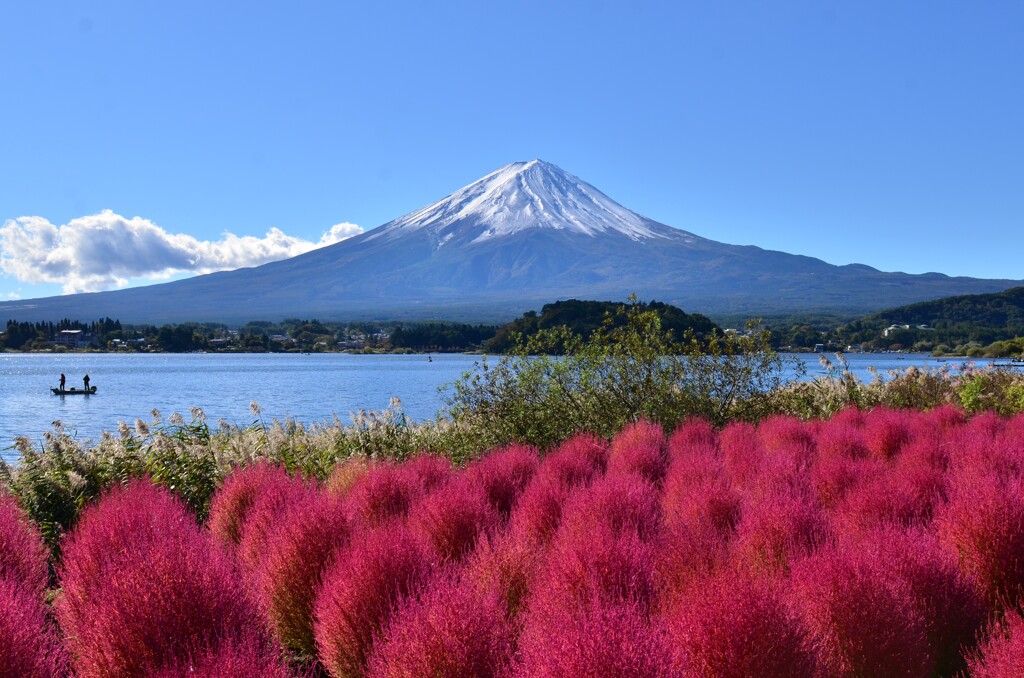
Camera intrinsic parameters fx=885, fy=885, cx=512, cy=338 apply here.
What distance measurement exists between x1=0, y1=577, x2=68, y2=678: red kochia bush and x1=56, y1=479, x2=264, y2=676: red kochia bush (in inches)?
5.3

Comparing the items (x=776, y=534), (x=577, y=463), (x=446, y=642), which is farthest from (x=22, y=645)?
(x=577, y=463)

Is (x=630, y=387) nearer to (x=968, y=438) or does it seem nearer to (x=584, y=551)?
(x=968, y=438)

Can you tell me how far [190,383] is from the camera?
77.5 m

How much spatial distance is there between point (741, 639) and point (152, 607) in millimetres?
2814

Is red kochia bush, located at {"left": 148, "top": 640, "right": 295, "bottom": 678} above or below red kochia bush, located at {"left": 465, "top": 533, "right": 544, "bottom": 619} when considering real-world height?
above

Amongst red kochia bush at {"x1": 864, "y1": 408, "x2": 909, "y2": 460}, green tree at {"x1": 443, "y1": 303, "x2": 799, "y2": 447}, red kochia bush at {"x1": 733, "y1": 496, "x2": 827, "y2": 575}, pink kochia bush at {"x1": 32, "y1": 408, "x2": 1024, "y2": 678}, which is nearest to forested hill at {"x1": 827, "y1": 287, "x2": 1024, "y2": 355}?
green tree at {"x1": 443, "y1": 303, "x2": 799, "y2": 447}

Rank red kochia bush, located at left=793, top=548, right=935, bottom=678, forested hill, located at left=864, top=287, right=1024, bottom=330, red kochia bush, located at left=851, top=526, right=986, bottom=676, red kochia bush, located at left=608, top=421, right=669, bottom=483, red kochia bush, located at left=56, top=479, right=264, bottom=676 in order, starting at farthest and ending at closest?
1. forested hill, located at left=864, top=287, right=1024, bottom=330
2. red kochia bush, located at left=608, top=421, right=669, bottom=483
3. red kochia bush, located at left=851, top=526, right=986, bottom=676
4. red kochia bush, located at left=793, top=548, right=935, bottom=678
5. red kochia bush, located at left=56, top=479, right=264, bottom=676

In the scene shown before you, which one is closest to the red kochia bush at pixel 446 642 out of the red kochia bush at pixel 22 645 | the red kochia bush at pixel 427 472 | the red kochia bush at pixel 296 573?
the red kochia bush at pixel 22 645

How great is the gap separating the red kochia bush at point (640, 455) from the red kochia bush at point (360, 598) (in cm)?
395

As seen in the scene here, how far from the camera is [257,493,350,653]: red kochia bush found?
5652 mm

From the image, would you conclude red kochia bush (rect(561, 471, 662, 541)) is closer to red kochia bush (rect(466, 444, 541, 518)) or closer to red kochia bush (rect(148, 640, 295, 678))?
red kochia bush (rect(466, 444, 541, 518))

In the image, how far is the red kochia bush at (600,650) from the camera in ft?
10.7

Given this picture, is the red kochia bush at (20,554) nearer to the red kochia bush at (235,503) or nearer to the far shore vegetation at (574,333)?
the red kochia bush at (235,503)

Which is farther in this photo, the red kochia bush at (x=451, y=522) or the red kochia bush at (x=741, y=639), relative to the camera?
the red kochia bush at (x=451, y=522)
